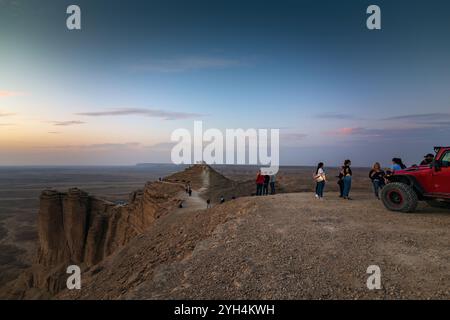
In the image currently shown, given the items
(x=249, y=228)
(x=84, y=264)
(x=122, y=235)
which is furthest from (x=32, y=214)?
(x=249, y=228)

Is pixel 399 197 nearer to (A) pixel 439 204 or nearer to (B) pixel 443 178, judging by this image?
(B) pixel 443 178

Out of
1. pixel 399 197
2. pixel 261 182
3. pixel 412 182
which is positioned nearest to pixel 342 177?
pixel 399 197

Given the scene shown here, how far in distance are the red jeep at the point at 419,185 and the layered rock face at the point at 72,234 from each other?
1986 cm

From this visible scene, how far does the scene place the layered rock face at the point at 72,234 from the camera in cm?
2850

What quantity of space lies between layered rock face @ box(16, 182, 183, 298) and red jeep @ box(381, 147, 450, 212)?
19864mm

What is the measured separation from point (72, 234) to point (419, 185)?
103 feet

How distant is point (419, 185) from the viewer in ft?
32.6

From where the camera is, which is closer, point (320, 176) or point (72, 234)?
point (320, 176)

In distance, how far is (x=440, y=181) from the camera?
9359 mm

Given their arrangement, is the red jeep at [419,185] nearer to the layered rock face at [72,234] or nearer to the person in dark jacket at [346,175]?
the person in dark jacket at [346,175]

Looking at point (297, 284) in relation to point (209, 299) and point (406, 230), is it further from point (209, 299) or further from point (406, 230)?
point (406, 230)

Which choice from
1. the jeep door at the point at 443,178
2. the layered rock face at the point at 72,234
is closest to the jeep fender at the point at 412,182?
the jeep door at the point at 443,178
